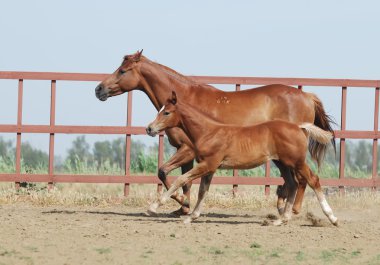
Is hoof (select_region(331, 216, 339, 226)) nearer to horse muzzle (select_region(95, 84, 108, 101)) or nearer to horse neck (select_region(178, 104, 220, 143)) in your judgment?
horse neck (select_region(178, 104, 220, 143))

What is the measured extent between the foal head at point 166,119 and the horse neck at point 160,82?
1189 millimetres

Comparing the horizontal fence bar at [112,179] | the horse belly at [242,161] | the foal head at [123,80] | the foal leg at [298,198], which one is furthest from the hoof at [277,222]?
the horizontal fence bar at [112,179]

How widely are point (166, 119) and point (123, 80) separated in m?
1.70

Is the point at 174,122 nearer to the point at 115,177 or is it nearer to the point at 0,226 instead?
the point at 0,226

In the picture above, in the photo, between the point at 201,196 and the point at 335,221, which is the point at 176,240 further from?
the point at 335,221

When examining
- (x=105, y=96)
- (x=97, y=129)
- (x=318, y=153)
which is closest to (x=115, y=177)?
(x=97, y=129)

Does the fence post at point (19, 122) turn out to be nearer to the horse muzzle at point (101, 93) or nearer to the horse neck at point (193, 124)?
the horse muzzle at point (101, 93)

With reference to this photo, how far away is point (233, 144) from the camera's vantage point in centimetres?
1087

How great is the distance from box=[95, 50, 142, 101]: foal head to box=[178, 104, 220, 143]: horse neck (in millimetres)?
1563

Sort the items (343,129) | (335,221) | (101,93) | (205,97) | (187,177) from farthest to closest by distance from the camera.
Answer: (343,129)
(101,93)
(205,97)
(335,221)
(187,177)

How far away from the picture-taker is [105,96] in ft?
41.0

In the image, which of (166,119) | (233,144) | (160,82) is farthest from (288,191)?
(160,82)

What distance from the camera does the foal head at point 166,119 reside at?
10.8 metres

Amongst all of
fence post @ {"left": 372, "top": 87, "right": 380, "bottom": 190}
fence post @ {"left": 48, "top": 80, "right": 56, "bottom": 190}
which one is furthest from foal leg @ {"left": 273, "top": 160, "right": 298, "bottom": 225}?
fence post @ {"left": 48, "top": 80, "right": 56, "bottom": 190}
